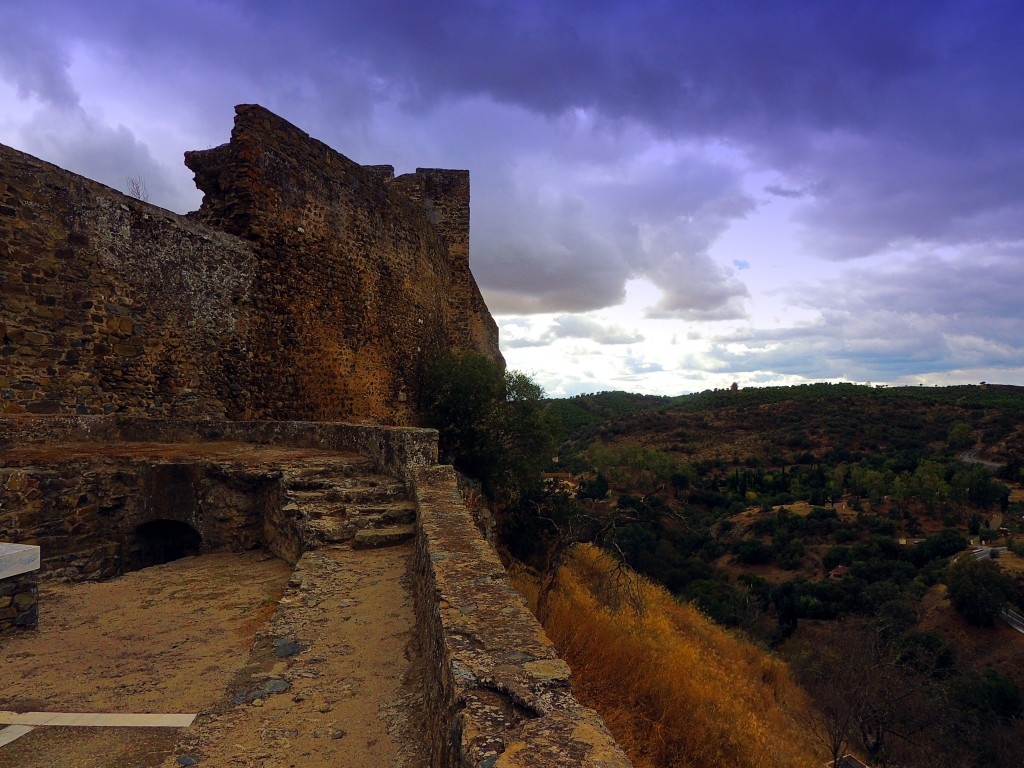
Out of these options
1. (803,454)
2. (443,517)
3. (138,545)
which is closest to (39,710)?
(443,517)

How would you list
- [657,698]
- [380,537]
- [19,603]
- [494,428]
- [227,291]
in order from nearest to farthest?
[19,603] → [380,537] → [657,698] → [227,291] → [494,428]

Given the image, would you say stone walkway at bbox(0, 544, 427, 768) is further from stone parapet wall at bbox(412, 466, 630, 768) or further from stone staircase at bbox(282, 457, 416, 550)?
stone parapet wall at bbox(412, 466, 630, 768)

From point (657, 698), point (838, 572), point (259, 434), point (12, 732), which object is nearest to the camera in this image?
point (12, 732)

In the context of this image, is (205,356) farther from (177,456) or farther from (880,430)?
(880,430)

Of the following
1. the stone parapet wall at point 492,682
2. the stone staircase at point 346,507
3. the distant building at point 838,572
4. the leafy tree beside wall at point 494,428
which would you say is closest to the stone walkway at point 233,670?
the stone staircase at point 346,507

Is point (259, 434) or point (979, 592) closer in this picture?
point (259, 434)

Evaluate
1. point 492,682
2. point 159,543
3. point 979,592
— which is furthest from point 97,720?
point 979,592

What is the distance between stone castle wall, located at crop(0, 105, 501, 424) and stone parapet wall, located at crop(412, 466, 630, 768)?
6.08 metres

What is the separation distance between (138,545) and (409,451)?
295 cm

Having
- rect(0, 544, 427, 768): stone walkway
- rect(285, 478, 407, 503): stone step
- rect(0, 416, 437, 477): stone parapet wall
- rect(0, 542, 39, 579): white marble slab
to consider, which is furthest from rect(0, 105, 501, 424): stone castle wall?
rect(285, 478, 407, 503): stone step

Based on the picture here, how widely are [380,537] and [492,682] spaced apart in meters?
2.94

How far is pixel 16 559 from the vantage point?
388 cm

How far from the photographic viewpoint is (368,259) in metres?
12.8

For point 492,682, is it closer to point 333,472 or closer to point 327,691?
point 327,691
